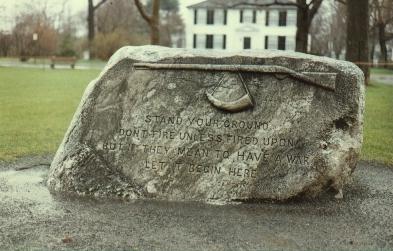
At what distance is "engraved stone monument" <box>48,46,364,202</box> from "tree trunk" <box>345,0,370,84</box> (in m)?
13.1

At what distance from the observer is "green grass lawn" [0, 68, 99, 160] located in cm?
1064

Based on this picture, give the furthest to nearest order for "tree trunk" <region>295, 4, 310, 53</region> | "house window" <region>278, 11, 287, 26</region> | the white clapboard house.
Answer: the white clapboard house, "house window" <region>278, 11, 287, 26</region>, "tree trunk" <region>295, 4, 310, 53</region>

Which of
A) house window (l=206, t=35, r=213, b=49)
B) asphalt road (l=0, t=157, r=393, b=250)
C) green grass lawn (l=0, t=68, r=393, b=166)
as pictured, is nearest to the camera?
asphalt road (l=0, t=157, r=393, b=250)

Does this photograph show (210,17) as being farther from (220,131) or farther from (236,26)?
(220,131)

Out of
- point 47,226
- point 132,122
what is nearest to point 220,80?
point 132,122

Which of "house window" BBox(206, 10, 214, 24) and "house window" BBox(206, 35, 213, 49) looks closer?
"house window" BBox(206, 35, 213, 49)

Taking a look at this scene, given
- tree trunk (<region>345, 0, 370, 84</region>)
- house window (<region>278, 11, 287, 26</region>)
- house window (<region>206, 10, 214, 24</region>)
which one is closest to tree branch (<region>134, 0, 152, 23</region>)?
tree trunk (<region>345, 0, 370, 84</region>)

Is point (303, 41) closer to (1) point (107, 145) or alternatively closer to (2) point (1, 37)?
(1) point (107, 145)

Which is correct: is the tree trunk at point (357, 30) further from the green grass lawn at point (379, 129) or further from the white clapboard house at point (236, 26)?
the white clapboard house at point (236, 26)

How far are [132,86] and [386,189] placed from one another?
11.8 feet

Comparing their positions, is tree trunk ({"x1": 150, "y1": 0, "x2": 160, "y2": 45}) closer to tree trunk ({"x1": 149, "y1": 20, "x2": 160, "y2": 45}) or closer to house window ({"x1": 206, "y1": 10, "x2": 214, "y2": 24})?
tree trunk ({"x1": 149, "y1": 20, "x2": 160, "y2": 45})

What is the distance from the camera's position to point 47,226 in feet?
18.9

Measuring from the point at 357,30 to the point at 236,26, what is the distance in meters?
41.3

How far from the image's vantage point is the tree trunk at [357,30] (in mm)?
19438
